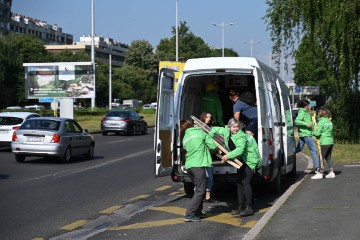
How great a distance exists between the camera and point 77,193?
12.7 metres

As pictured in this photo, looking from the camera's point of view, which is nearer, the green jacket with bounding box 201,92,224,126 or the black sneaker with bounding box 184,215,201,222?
the black sneaker with bounding box 184,215,201,222

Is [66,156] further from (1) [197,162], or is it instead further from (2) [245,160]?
(1) [197,162]

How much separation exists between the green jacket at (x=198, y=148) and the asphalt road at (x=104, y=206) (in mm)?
875

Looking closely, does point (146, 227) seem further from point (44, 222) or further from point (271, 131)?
point (271, 131)

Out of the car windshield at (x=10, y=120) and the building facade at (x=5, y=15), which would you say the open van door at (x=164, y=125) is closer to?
the car windshield at (x=10, y=120)

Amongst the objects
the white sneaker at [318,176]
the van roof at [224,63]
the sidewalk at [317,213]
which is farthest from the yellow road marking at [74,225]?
the white sneaker at [318,176]

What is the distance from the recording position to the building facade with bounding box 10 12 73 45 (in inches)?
6393

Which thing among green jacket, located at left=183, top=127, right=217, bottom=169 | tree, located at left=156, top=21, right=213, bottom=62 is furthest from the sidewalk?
tree, located at left=156, top=21, right=213, bottom=62

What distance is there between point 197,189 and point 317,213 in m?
1.80

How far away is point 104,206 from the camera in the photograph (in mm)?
11078

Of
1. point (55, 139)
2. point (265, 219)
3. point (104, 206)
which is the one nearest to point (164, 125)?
point (104, 206)

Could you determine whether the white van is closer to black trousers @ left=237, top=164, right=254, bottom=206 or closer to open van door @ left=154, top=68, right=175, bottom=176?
open van door @ left=154, top=68, right=175, bottom=176

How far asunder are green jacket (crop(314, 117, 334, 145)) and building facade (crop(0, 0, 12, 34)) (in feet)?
423

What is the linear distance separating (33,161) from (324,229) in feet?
45.0
